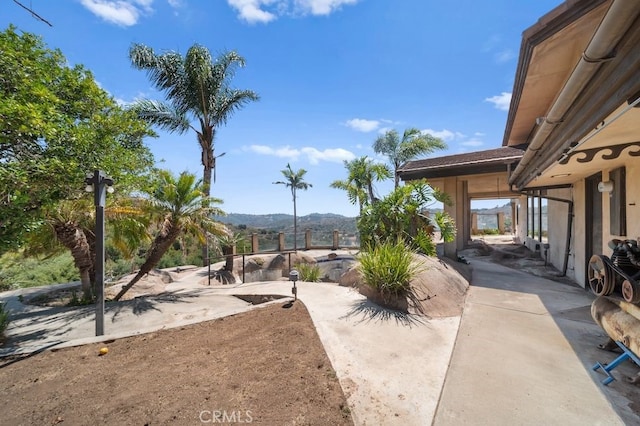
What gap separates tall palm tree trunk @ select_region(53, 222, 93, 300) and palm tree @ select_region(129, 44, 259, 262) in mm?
4954

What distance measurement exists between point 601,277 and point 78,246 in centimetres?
936

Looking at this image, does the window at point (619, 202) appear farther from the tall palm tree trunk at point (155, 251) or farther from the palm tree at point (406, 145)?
the palm tree at point (406, 145)

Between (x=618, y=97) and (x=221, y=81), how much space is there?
42.7ft

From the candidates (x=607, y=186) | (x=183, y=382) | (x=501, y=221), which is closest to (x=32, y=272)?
(x=183, y=382)

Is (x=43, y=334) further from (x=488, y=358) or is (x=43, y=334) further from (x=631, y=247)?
(x=631, y=247)

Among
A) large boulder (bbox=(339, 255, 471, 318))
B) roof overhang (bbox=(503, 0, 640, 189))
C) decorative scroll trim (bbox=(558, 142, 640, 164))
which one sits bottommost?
large boulder (bbox=(339, 255, 471, 318))

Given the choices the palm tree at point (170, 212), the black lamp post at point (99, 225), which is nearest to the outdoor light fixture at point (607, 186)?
the black lamp post at point (99, 225)

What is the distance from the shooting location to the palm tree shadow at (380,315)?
14.7 ft

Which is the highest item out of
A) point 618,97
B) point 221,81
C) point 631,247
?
point 221,81

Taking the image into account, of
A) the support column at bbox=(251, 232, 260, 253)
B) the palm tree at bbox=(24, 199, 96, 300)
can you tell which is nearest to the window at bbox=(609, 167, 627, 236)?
the palm tree at bbox=(24, 199, 96, 300)

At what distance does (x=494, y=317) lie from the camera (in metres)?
4.70

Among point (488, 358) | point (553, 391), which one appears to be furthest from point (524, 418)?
point (488, 358)

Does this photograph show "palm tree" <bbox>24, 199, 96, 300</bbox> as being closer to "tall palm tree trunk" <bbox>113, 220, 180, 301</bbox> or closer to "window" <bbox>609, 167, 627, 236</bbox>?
"tall palm tree trunk" <bbox>113, 220, 180, 301</bbox>

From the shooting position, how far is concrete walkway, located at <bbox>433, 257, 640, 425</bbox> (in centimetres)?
239
